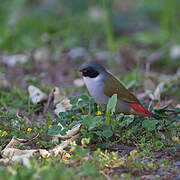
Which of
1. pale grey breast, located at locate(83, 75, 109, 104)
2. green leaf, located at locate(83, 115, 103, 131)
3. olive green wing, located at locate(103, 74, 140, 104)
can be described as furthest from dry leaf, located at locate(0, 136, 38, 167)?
olive green wing, located at locate(103, 74, 140, 104)

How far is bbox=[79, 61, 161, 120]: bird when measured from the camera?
3927 millimetres

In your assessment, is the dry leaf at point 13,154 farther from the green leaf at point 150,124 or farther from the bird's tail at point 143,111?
the bird's tail at point 143,111

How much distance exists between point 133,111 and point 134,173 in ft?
Result: 3.49

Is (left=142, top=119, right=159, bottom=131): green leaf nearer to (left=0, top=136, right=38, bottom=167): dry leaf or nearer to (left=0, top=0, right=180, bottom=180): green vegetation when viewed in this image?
(left=0, top=0, right=180, bottom=180): green vegetation

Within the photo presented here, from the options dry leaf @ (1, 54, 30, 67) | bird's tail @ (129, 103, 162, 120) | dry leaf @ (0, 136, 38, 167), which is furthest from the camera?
dry leaf @ (1, 54, 30, 67)

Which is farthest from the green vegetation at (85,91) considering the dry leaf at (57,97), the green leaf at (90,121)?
the dry leaf at (57,97)

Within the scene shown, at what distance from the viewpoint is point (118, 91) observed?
402 cm

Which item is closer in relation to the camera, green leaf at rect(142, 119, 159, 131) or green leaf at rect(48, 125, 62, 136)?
green leaf at rect(48, 125, 62, 136)

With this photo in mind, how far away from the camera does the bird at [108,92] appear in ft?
12.9

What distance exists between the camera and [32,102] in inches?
182

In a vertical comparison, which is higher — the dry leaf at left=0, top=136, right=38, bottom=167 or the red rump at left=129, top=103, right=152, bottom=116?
the red rump at left=129, top=103, right=152, bottom=116

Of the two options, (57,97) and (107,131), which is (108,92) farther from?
(57,97)

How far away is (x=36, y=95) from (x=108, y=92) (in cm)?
107

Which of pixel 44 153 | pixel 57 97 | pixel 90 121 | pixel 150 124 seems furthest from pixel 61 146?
pixel 57 97
